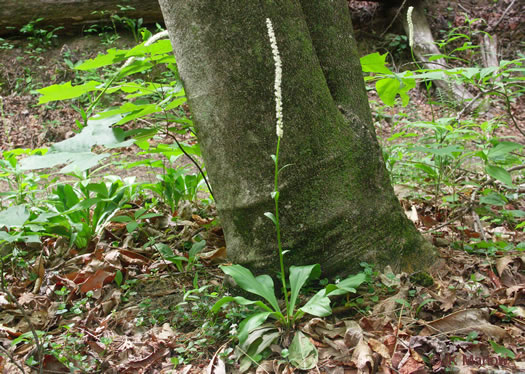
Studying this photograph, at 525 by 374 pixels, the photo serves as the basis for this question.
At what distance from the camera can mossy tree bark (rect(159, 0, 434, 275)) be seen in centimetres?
159

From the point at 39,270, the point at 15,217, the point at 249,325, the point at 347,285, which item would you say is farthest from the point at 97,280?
the point at 347,285

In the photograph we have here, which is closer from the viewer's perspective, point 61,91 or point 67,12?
point 61,91

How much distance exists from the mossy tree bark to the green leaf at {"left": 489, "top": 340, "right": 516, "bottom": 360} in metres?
0.44

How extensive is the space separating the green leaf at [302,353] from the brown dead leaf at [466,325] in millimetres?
392

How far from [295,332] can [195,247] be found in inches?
26.8

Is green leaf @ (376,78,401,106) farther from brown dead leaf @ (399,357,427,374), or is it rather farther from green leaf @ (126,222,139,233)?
green leaf @ (126,222,139,233)

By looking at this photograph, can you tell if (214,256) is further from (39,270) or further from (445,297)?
(445,297)

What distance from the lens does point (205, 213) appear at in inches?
108

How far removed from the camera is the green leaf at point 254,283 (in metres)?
1.49

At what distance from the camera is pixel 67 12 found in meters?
6.73

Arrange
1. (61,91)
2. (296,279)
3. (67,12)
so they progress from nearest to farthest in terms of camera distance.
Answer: (296,279)
(61,91)
(67,12)

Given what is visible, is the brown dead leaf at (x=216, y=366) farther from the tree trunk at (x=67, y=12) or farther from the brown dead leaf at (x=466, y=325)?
the tree trunk at (x=67, y=12)

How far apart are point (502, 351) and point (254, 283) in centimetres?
82

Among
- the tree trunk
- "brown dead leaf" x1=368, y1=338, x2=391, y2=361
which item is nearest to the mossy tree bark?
"brown dead leaf" x1=368, y1=338, x2=391, y2=361
